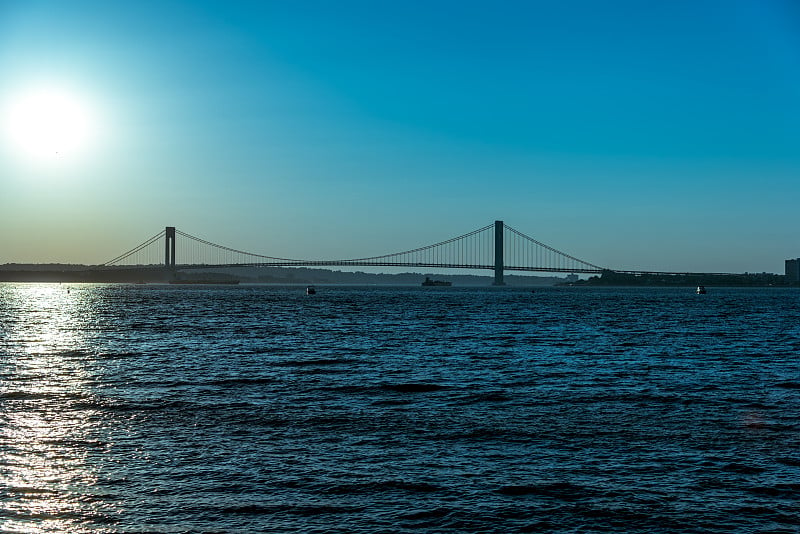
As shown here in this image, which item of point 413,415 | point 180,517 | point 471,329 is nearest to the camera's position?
point 180,517

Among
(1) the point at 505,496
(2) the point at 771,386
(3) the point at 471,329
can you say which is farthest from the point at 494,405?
(3) the point at 471,329

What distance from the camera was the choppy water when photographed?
36.2ft

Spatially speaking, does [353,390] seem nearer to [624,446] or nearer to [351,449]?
[351,449]

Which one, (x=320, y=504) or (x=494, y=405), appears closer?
(x=320, y=504)

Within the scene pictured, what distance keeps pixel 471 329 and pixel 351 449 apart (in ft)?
126

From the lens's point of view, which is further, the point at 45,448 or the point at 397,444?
the point at 397,444

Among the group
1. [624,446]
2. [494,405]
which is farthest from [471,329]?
[624,446]

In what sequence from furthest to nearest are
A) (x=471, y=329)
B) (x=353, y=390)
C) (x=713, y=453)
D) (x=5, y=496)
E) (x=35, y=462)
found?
(x=471, y=329) < (x=353, y=390) < (x=713, y=453) < (x=35, y=462) < (x=5, y=496)

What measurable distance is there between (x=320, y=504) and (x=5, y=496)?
4.78 metres

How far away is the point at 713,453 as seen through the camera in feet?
48.3

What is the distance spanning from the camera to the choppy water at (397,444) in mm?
11047

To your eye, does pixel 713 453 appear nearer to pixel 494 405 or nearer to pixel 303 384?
pixel 494 405

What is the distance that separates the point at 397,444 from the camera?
15.3m

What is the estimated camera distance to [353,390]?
22812 mm
